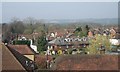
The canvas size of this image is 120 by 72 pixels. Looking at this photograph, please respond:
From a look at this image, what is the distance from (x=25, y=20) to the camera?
59812mm

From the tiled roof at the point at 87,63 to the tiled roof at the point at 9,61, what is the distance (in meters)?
1.59

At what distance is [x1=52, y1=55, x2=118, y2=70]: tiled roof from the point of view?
39.8ft

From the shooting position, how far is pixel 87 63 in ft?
40.2

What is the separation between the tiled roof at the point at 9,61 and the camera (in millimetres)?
12098

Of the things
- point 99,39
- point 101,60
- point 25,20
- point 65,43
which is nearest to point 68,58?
point 101,60

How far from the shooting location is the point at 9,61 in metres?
12.6

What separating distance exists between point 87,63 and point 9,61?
3158 millimetres

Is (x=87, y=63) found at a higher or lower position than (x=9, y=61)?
lower

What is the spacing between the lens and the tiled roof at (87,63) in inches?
478

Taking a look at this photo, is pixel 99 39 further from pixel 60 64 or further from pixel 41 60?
pixel 60 64

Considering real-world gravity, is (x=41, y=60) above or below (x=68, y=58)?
below

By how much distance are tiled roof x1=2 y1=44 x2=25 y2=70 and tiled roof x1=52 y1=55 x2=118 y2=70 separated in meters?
1.59

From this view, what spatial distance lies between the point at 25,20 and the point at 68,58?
48126 millimetres

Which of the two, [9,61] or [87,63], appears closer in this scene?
[87,63]
